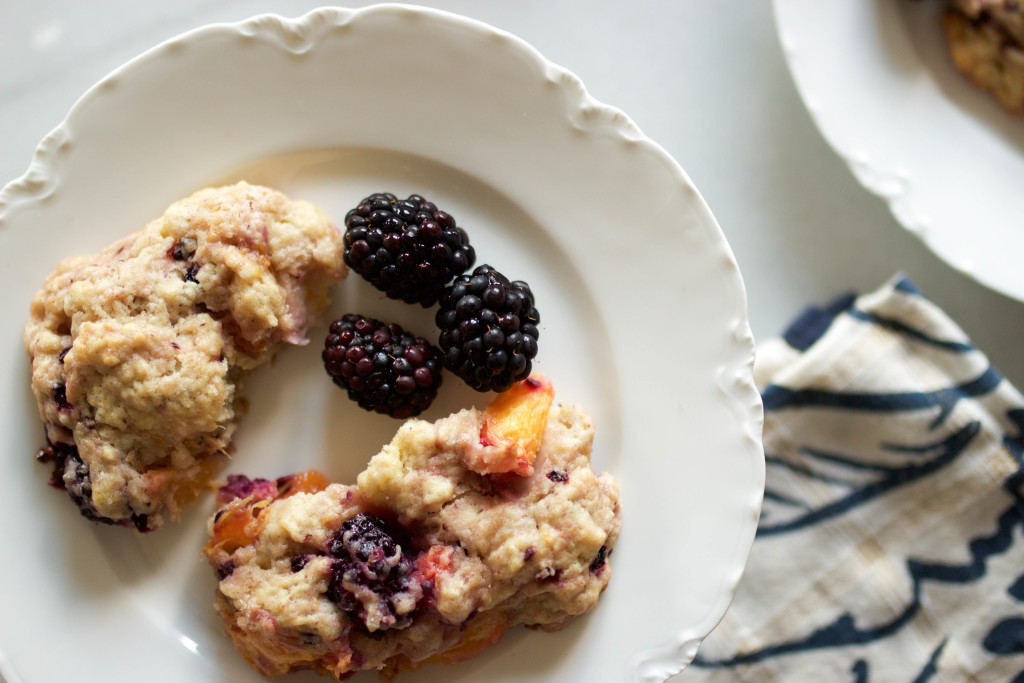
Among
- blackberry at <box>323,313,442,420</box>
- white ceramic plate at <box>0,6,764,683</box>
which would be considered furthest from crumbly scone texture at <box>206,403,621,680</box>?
white ceramic plate at <box>0,6,764,683</box>

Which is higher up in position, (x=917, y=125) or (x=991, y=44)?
(x=991, y=44)

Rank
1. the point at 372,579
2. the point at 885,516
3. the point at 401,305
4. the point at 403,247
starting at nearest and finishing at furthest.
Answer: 1. the point at 372,579
2. the point at 403,247
3. the point at 401,305
4. the point at 885,516

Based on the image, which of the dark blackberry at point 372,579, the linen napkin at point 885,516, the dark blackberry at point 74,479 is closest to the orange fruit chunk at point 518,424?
the dark blackberry at point 372,579

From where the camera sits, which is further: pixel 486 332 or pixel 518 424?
pixel 518 424

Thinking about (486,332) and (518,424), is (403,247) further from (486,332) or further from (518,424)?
(518,424)

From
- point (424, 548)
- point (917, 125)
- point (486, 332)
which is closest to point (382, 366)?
point (486, 332)

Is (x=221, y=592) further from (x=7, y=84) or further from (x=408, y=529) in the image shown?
(x=7, y=84)

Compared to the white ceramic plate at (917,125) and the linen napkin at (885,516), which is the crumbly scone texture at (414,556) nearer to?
the linen napkin at (885,516)
